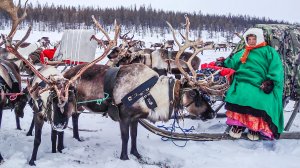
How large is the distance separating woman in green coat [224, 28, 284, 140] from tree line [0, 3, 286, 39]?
5127cm

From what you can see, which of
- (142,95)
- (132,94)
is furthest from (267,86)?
(132,94)

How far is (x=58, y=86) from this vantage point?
4449mm

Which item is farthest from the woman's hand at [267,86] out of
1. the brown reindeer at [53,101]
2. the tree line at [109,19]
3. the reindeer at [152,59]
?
the tree line at [109,19]

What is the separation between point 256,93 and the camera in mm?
5000

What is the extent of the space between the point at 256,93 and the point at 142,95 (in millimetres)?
1544

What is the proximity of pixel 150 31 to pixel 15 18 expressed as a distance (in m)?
65.7

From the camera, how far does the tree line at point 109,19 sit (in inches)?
2418

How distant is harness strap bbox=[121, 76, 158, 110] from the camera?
4902 mm

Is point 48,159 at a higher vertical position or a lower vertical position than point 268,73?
lower

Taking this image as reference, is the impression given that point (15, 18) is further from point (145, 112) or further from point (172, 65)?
point (172, 65)

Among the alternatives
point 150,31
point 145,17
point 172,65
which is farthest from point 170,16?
point 172,65

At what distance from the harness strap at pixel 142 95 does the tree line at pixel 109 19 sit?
51.1 m

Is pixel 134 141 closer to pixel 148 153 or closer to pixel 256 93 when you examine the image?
pixel 148 153

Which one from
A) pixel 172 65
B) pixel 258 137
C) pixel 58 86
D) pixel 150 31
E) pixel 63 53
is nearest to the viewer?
pixel 58 86
